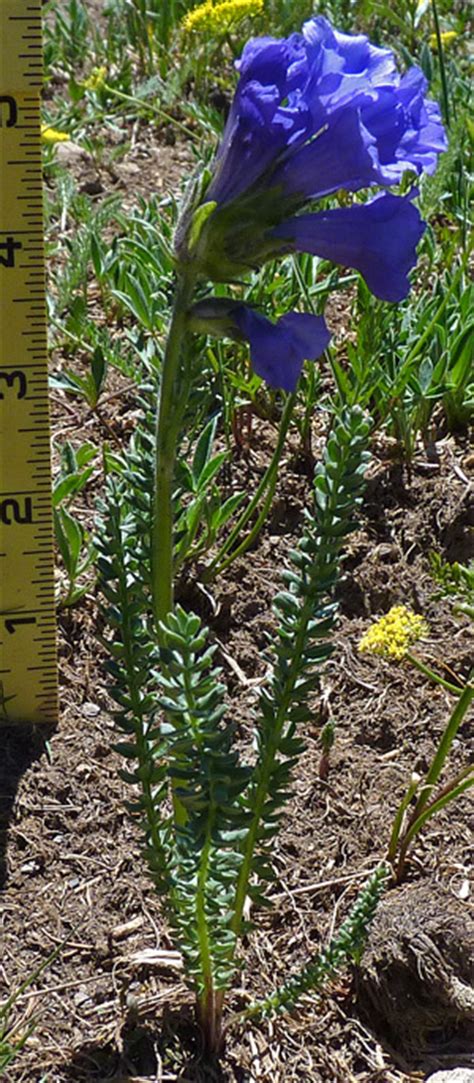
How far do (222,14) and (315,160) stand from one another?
226 cm

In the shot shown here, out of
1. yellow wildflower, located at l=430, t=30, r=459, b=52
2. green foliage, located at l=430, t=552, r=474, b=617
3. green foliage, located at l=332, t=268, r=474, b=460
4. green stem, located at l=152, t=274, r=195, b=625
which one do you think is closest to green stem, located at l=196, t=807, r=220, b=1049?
green stem, located at l=152, t=274, r=195, b=625

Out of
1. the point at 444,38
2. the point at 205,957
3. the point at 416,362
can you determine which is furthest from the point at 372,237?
the point at 444,38

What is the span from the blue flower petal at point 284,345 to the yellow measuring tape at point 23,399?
0.84 m

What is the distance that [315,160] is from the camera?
1.40m

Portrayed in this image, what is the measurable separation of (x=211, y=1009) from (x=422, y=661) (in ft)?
2.74

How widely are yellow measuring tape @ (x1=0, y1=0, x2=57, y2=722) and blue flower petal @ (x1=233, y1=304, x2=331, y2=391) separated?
84 cm

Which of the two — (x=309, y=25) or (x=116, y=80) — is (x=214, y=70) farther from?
(x=309, y=25)

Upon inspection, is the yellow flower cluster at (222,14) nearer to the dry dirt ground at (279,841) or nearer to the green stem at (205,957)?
the dry dirt ground at (279,841)

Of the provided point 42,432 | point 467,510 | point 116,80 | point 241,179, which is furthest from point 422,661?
point 116,80

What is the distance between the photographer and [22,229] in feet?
6.98

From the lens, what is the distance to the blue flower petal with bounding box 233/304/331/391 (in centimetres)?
140

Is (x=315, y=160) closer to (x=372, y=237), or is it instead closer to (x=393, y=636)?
(x=372, y=237)

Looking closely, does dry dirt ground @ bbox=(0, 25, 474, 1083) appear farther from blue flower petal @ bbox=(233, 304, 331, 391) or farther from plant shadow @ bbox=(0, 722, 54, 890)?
blue flower petal @ bbox=(233, 304, 331, 391)

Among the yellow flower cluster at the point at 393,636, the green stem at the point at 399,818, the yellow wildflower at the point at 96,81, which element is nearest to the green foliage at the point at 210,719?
the green stem at the point at 399,818
